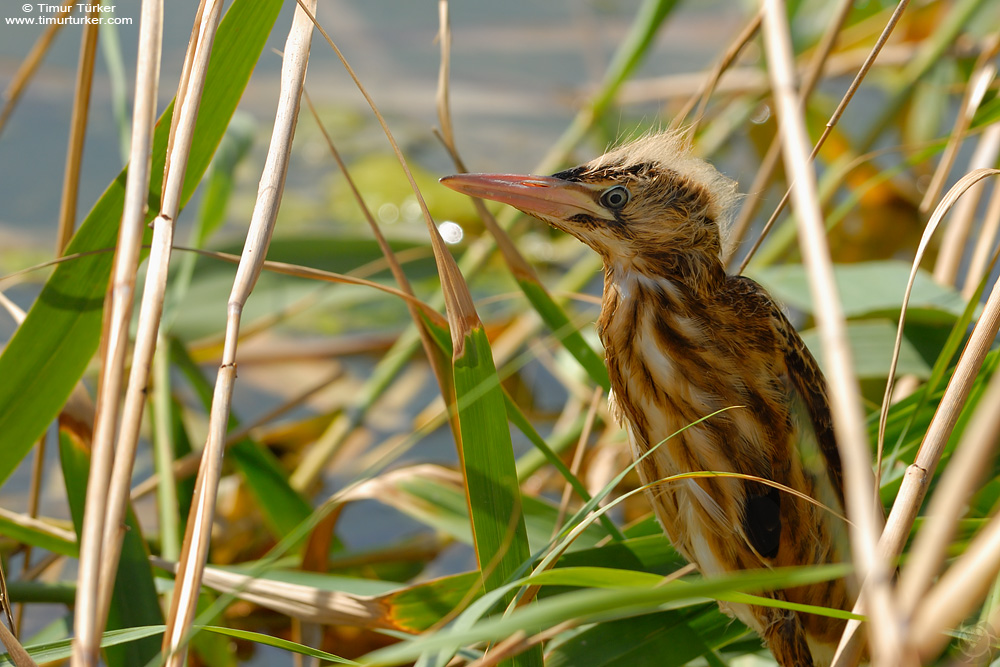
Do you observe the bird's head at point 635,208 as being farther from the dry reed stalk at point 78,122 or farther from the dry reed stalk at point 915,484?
the dry reed stalk at point 78,122

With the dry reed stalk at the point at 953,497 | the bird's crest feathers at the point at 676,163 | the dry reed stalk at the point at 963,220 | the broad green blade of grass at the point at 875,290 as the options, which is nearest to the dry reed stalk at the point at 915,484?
the dry reed stalk at the point at 953,497

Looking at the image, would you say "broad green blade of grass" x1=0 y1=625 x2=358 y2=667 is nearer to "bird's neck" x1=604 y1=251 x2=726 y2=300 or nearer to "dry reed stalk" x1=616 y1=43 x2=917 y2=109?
"bird's neck" x1=604 y1=251 x2=726 y2=300

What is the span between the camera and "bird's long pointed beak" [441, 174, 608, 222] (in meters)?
1.16

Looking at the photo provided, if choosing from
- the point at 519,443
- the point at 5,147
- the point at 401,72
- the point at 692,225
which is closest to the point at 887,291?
the point at 692,225

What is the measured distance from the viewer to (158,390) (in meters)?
1.80

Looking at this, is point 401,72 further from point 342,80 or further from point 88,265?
point 88,265

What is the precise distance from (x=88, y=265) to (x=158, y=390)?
23.7 inches

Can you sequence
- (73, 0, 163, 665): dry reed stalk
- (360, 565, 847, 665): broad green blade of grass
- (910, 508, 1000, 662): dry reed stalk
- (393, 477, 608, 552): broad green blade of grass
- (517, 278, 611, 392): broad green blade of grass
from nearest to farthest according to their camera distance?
1. (910, 508, 1000, 662): dry reed stalk
2. (360, 565, 847, 665): broad green blade of grass
3. (73, 0, 163, 665): dry reed stalk
4. (517, 278, 611, 392): broad green blade of grass
5. (393, 477, 608, 552): broad green blade of grass

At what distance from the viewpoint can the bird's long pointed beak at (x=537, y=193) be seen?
3.79 feet

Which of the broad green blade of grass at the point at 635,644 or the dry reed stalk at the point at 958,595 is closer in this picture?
the dry reed stalk at the point at 958,595

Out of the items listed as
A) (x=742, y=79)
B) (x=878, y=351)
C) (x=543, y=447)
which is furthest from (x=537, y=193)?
(x=742, y=79)

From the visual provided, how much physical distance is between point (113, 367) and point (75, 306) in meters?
0.54

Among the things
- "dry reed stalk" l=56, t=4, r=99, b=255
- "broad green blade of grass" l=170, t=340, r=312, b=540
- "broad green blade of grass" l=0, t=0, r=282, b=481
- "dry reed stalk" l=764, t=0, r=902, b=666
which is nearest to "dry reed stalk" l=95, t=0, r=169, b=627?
"broad green blade of grass" l=0, t=0, r=282, b=481

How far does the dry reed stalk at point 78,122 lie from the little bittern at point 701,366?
2.15ft
